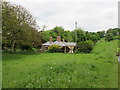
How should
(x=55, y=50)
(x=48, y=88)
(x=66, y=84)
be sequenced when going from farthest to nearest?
1. (x=55, y=50)
2. (x=66, y=84)
3. (x=48, y=88)

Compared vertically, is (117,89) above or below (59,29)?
below

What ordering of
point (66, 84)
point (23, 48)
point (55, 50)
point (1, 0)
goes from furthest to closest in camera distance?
point (55, 50)
point (23, 48)
point (1, 0)
point (66, 84)

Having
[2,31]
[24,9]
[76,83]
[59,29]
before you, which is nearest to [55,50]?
[24,9]

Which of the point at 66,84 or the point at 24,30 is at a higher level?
the point at 24,30

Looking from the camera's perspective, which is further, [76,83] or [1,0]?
[1,0]

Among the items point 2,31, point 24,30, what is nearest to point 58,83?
point 2,31

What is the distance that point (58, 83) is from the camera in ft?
18.6

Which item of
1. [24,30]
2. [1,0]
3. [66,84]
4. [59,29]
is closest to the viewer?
[66,84]

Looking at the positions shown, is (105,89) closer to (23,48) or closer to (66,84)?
(66,84)

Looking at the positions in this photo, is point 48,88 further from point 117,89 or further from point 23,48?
point 23,48

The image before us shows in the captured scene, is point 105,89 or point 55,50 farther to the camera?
point 55,50

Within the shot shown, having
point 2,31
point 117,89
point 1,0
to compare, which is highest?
point 1,0

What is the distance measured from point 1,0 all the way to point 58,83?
13941mm

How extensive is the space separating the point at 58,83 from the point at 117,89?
243 cm
